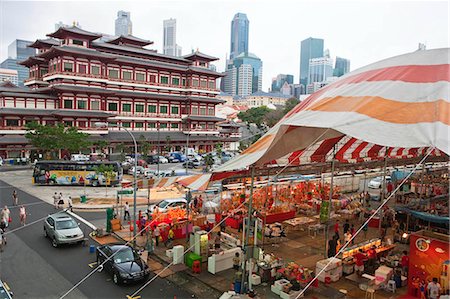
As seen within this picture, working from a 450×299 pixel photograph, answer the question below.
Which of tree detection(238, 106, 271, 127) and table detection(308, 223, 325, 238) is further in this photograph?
tree detection(238, 106, 271, 127)

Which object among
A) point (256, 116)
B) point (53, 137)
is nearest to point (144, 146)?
point (53, 137)

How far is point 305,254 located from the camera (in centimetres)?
1666

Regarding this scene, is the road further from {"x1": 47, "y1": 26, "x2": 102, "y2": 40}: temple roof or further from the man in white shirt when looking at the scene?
{"x1": 47, "y1": 26, "x2": 102, "y2": 40}: temple roof

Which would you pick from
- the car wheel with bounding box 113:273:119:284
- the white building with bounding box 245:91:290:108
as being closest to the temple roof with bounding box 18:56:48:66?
the car wheel with bounding box 113:273:119:284

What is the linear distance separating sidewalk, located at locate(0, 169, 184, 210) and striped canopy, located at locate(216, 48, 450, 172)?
60.8 ft

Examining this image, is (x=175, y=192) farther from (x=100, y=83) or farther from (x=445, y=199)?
(x=100, y=83)

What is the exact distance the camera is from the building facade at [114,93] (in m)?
48.0

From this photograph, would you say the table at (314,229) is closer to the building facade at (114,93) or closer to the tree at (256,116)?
the building facade at (114,93)

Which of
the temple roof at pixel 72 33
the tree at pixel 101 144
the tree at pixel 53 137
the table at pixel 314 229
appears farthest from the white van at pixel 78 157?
the table at pixel 314 229

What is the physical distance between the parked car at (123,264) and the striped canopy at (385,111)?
5.36 m

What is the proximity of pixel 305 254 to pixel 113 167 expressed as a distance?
24.2 m

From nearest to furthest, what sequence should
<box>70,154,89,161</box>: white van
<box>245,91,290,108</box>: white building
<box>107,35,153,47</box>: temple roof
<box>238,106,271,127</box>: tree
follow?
<box>70,154,89,161</box>: white van, <box>107,35,153,47</box>: temple roof, <box>238,106,271,127</box>: tree, <box>245,91,290,108</box>: white building

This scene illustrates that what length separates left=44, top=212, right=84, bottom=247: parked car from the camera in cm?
1697

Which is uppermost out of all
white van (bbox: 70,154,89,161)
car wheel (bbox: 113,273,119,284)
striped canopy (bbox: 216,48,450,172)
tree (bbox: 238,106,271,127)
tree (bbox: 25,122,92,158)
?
tree (bbox: 238,106,271,127)
